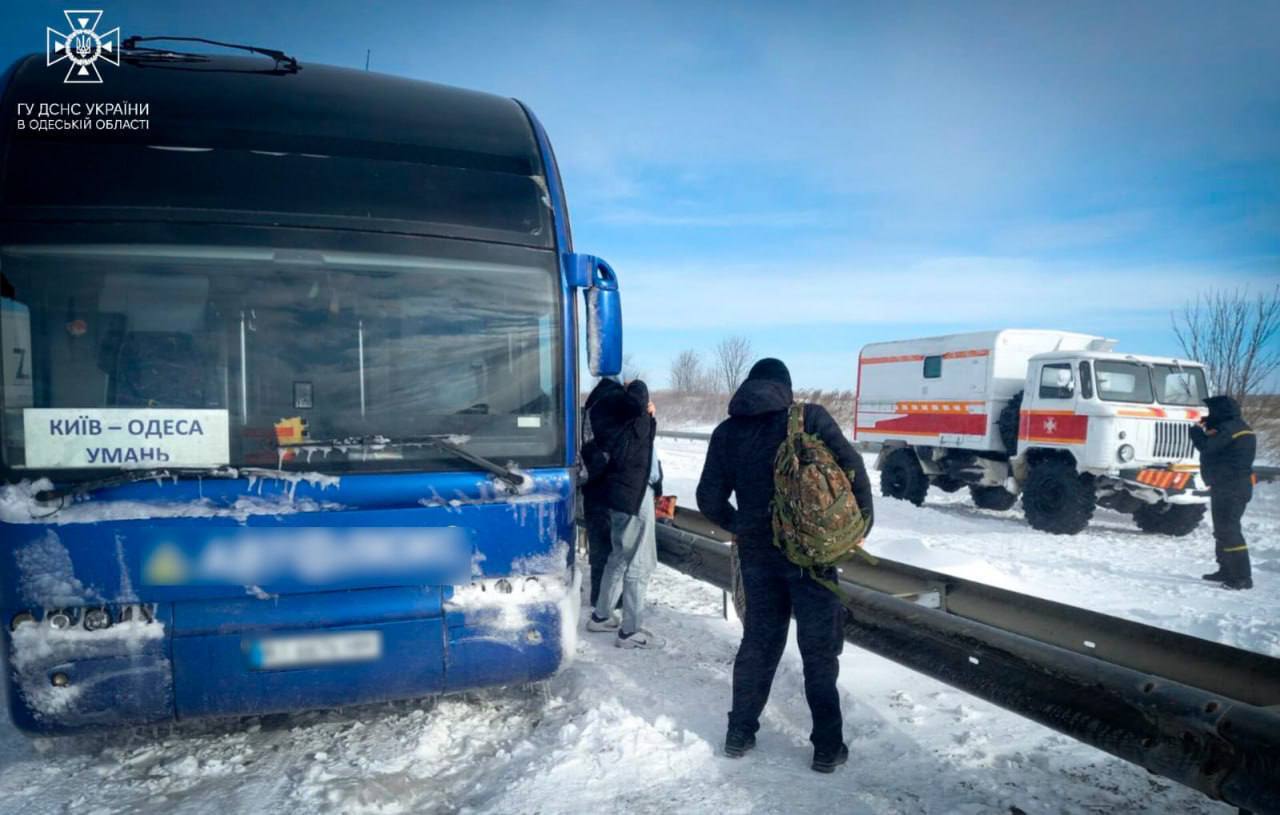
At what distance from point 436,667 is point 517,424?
3.71 feet

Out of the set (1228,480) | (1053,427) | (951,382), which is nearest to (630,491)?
(1228,480)

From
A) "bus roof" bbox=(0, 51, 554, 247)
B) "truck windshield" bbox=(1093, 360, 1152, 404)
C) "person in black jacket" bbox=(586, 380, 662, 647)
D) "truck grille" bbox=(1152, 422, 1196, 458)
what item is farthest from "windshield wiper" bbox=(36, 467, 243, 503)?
"truck grille" bbox=(1152, 422, 1196, 458)

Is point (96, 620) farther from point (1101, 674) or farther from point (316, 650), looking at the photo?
point (1101, 674)

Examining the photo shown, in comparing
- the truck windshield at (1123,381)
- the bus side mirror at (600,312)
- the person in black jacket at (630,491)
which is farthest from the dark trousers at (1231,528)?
the bus side mirror at (600,312)

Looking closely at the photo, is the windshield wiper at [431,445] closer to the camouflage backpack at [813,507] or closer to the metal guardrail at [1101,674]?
the camouflage backpack at [813,507]

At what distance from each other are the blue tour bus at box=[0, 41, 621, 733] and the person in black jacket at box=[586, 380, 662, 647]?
126 centimetres

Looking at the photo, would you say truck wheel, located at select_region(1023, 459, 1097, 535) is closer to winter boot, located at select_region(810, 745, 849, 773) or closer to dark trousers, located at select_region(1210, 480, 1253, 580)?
dark trousers, located at select_region(1210, 480, 1253, 580)

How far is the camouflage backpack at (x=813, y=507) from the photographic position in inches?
116

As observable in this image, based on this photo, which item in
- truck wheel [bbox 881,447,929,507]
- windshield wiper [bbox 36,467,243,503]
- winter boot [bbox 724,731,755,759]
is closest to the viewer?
windshield wiper [bbox 36,467,243,503]

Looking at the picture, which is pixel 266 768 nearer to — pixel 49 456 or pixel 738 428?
pixel 49 456

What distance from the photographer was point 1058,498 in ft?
33.7

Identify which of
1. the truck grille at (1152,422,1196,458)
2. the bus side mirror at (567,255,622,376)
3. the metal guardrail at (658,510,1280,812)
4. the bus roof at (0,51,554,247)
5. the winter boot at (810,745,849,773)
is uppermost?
the bus roof at (0,51,554,247)

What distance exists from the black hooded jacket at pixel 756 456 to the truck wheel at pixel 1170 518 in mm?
9637

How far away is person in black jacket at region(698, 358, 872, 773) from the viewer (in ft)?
10.1
